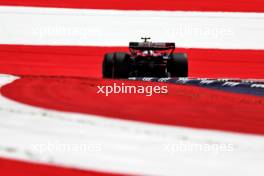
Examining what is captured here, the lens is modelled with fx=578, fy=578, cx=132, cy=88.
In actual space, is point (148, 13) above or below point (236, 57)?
above

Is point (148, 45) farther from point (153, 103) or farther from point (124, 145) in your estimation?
point (124, 145)

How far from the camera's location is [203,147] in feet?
9.18

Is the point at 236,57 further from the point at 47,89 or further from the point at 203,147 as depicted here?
the point at 203,147

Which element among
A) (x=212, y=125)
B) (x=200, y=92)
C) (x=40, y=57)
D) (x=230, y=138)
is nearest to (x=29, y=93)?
(x=200, y=92)

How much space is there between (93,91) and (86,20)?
4.95 meters

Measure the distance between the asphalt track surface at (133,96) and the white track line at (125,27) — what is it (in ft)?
0.45

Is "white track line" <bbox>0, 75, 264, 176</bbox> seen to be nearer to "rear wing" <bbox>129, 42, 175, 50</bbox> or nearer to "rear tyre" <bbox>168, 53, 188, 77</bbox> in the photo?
"rear wing" <bbox>129, 42, 175, 50</bbox>

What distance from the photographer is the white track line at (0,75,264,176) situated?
2.48m

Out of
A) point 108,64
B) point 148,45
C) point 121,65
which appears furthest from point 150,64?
point 108,64

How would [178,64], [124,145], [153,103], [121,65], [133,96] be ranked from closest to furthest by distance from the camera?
[124,145], [153,103], [133,96], [121,65], [178,64]

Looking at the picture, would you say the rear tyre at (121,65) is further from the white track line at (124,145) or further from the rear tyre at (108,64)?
the white track line at (124,145)

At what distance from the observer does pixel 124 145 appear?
9.27 ft

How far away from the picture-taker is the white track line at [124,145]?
97.7 inches

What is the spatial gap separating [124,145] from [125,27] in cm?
718
